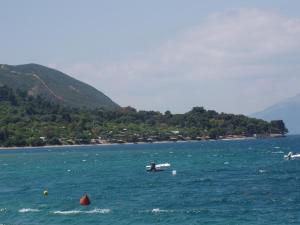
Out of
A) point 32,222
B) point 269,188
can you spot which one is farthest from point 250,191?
point 32,222

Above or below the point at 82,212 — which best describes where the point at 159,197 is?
above

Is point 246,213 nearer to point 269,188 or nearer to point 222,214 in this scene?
point 222,214

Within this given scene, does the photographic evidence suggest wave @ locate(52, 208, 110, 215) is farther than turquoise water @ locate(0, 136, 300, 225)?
Yes

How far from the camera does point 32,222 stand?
65.2 m

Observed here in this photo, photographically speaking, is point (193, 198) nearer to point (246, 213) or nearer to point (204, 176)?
point (246, 213)

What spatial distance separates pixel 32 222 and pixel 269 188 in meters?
35.2

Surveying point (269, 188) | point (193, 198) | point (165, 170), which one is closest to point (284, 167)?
point (165, 170)

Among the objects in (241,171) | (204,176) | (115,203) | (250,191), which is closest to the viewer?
(115,203)

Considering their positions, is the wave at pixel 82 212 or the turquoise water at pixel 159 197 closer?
the turquoise water at pixel 159 197

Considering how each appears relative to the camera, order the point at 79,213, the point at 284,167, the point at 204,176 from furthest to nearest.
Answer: the point at 284,167 < the point at 204,176 < the point at 79,213

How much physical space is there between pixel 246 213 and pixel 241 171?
182 ft

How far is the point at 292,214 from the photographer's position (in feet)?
213

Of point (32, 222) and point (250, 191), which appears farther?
point (250, 191)

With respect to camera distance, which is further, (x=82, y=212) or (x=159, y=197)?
(x=159, y=197)
